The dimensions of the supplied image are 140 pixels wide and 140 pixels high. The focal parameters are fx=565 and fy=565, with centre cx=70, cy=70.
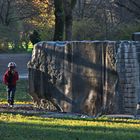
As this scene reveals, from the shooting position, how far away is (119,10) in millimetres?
54375

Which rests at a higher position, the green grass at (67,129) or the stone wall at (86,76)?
the stone wall at (86,76)

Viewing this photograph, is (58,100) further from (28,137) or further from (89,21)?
(89,21)

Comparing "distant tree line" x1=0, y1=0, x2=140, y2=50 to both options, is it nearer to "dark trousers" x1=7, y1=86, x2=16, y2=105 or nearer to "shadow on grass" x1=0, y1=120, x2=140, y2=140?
"dark trousers" x1=7, y1=86, x2=16, y2=105

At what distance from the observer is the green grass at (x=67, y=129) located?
10.1m

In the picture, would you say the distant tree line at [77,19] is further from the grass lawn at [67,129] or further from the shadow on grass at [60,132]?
the shadow on grass at [60,132]

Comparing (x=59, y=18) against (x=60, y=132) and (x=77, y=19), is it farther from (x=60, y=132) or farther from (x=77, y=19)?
(x=77, y=19)

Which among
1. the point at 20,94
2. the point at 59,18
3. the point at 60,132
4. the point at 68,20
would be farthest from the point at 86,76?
the point at 68,20

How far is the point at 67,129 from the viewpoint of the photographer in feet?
37.4

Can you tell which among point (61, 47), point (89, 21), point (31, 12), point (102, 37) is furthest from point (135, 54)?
point (31, 12)

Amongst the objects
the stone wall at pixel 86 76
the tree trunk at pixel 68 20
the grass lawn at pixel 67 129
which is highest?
the tree trunk at pixel 68 20

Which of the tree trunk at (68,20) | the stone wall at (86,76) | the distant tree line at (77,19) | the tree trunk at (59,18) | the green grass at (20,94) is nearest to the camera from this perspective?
the stone wall at (86,76)

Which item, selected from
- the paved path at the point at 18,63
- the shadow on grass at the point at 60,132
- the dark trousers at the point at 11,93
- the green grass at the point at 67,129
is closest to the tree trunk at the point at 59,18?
the dark trousers at the point at 11,93

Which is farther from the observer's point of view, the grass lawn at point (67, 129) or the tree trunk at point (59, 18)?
the tree trunk at point (59, 18)

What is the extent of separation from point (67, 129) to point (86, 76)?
5244 mm
